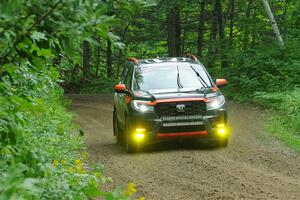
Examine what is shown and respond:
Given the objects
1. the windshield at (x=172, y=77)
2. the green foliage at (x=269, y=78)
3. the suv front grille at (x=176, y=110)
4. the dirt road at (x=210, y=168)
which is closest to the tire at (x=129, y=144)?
the dirt road at (x=210, y=168)

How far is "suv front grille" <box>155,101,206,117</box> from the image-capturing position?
488 inches

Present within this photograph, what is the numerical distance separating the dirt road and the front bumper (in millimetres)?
327

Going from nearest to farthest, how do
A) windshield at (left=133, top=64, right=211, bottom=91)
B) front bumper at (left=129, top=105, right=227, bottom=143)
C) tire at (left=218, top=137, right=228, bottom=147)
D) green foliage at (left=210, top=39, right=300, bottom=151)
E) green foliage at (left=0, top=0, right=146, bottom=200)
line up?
green foliage at (left=0, top=0, right=146, bottom=200)
front bumper at (left=129, top=105, right=227, bottom=143)
tire at (left=218, top=137, right=228, bottom=147)
windshield at (left=133, top=64, right=211, bottom=91)
green foliage at (left=210, top=39, right=300, bottom=151)

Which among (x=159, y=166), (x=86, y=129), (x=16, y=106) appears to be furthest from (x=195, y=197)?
(x=86, y=129)

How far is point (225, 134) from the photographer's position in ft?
42.1

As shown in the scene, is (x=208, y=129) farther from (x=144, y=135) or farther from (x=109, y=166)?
(x=109, y=166)

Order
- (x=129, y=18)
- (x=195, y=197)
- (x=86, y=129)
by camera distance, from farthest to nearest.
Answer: (x=86, y=129)
(x=195, y=197)
(x=129, y=18)

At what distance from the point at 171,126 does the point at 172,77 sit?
1.42m

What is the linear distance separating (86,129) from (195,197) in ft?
29.5

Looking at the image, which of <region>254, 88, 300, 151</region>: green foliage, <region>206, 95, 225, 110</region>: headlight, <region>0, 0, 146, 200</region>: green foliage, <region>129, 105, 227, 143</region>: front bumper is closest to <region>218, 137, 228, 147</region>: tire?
<region>129, 105, 227, 143</region>: front bumper

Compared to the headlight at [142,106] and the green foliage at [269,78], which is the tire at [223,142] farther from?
the green foliage at [269,78]

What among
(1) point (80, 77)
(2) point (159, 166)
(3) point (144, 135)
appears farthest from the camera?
(1) point (80, 77)

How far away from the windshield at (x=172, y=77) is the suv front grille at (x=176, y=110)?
2.36 feet

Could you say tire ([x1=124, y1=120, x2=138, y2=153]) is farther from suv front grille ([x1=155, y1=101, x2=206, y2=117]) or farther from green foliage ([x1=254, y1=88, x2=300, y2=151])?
green foliage ([x1=254, y1=88, x2=300, y2=151])
